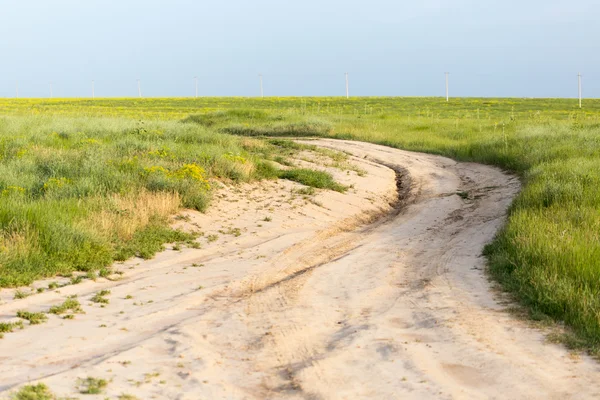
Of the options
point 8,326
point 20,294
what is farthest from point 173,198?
point 8,326

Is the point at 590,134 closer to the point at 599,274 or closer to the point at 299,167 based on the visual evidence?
the point at 299,167

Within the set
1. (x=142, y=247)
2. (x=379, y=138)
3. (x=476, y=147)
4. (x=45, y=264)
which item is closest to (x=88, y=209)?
(x=142, y=247)

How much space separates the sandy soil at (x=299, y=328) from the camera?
17.9ft

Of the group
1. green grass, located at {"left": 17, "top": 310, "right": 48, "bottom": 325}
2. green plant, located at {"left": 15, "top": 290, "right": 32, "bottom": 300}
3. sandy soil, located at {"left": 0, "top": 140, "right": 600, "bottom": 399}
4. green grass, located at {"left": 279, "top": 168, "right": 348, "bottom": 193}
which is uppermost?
green grass, located at {"left": 279, "top": 168, "right": 348, "bottom": 193}

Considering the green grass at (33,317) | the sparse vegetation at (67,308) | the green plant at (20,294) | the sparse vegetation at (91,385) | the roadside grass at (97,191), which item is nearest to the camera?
the sparse vegetation at (91,385)

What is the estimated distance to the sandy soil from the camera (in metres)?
5.44

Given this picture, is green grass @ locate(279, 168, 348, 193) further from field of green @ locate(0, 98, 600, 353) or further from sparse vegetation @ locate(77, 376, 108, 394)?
sparse vegetation @ locate(77, 376, 108, 394)

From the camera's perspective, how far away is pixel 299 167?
19.0 metres

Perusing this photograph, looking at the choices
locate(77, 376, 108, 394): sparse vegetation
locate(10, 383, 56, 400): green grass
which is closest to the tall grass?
locate(77, 376, 108, 394): sparse vegetation

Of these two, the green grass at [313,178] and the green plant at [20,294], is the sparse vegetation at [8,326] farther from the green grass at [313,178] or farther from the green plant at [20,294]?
the green grass at [313,178]

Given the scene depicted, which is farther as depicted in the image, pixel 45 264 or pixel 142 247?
pixel 142 247

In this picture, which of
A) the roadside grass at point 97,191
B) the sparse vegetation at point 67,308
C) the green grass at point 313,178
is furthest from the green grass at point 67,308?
the green grass at point 313,178

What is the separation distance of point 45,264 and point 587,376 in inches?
257

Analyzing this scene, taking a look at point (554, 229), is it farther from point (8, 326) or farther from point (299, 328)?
point (8, 326)
